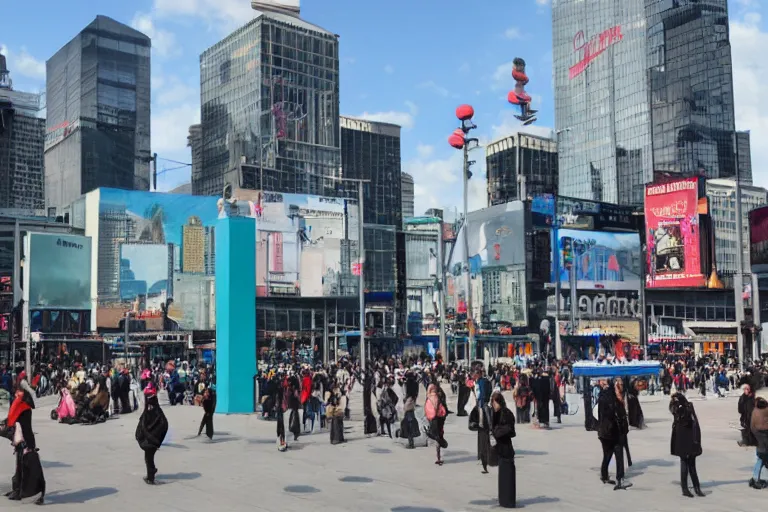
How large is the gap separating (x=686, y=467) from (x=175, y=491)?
25.8ft

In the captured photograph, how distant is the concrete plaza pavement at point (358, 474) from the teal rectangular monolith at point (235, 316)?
191 inches

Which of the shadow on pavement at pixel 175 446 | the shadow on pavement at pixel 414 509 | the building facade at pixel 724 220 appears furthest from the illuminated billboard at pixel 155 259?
the shadow on pavement at pixel 414 509

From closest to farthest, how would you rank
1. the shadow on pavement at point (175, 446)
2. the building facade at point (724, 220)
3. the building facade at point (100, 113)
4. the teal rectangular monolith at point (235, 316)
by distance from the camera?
the shadow on pavement at point (175, 446) → the teal rectangular monolith at point (235, 316) → the building facade at point (724, 220) → the building facade at point (100, 113)

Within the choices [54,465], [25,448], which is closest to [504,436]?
[25,448]

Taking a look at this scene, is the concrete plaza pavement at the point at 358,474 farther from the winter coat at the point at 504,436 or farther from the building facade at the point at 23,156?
the building facade at the point at 23,156

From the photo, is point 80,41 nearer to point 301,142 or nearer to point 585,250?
point 301,142

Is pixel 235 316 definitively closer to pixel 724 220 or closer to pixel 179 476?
pixel 179 476

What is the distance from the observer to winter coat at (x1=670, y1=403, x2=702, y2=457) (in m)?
13.2

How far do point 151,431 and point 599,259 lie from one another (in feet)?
294

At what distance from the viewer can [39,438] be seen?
22.0 metres

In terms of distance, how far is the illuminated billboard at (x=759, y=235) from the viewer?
43.3 metres

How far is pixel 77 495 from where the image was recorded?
13641 millimetres

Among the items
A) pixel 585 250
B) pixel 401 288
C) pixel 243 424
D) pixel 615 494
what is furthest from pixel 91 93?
pixel 615 494

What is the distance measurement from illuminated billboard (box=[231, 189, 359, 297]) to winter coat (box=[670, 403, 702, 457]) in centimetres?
8127
